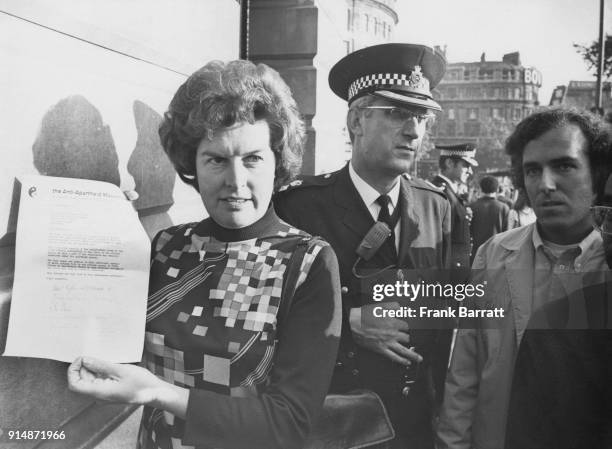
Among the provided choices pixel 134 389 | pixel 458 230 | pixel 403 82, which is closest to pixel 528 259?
pixel 458 230

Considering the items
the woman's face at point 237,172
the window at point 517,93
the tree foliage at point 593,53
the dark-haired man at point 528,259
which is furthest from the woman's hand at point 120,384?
the tree foliage at point 593,53

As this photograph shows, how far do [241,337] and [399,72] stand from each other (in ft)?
2.65

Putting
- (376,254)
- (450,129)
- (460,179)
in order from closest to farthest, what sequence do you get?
(376,254)
(450,129)
(460,179)

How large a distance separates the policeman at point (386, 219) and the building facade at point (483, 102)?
0.22 feet

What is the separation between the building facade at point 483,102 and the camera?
52.9 inches

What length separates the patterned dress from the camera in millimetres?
928

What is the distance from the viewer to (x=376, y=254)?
130 centimetres

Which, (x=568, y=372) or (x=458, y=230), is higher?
(x=458, y=230)

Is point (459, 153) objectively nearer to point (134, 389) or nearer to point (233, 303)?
point (233, 303)

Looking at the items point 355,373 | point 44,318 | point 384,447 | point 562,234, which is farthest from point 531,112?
point 44,318

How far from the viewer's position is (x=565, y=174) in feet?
3.83

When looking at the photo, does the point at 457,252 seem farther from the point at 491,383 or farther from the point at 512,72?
the point at 512,72

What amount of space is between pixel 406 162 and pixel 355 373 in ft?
1.79

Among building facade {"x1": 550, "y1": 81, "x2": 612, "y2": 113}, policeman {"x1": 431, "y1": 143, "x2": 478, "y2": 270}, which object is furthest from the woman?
building facade {"x1": 550, "y1": 81, "x2": 612, "y2": 113}
